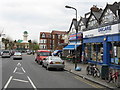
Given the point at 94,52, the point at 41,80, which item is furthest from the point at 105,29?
the point at 41,80

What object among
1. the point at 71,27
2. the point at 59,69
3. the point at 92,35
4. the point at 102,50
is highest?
the point at 71,27

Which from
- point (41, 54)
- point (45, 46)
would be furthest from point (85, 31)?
point (45, 46)

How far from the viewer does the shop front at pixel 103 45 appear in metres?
16.3

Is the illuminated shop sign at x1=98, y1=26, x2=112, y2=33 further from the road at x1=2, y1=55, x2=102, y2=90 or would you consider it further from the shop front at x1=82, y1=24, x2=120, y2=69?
the road at x1=2, y1=55, x2=102, y2=90

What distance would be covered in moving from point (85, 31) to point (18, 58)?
16.8 m

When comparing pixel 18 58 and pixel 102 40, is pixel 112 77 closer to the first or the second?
pixel 102 40

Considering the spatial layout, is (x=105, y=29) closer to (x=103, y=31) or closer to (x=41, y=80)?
(x=103, y=31)

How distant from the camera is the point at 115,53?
54.3 feet

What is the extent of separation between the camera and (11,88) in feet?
28.3

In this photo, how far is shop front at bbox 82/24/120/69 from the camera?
1631 cm

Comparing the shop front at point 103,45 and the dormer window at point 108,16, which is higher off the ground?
the dormer window at point 108,16

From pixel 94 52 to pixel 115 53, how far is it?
4.92 metres

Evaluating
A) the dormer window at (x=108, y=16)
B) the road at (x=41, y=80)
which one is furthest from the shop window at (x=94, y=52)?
the dormer window at (x=108, y=16)

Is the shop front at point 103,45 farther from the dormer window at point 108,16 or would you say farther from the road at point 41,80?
the dormer window at point 108,16
